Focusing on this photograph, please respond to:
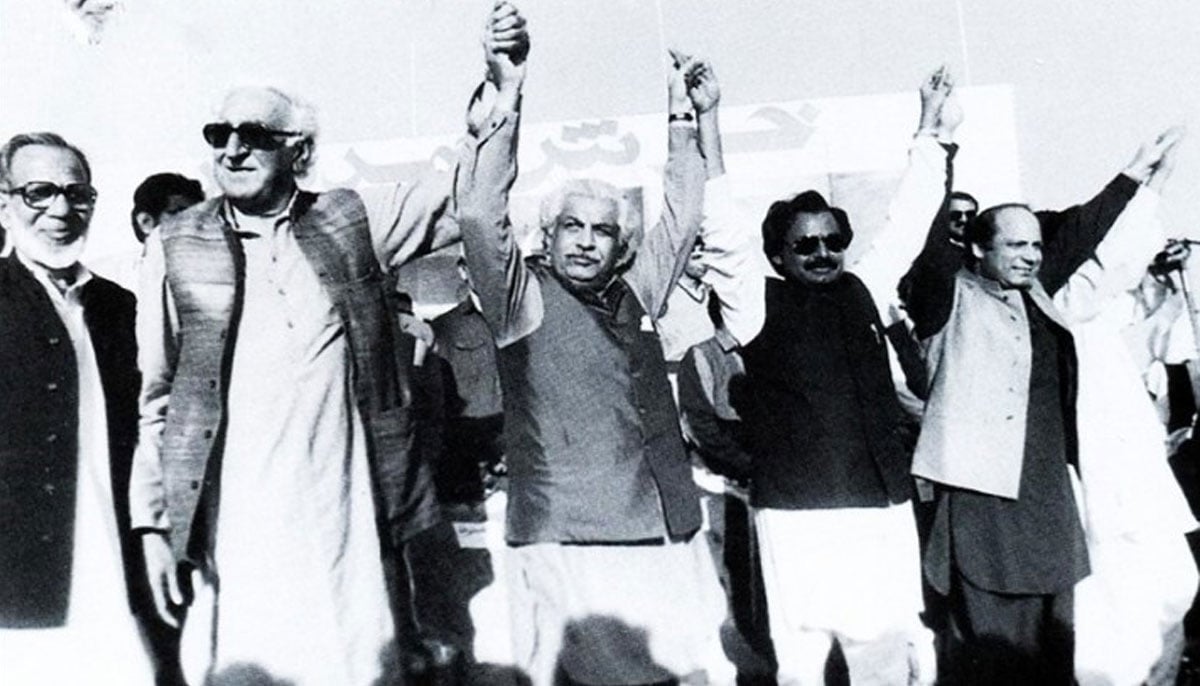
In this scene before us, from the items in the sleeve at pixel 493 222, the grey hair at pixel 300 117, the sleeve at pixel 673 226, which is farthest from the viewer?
the sleeve at pixel 673 226

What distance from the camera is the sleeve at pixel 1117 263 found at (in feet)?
10.2

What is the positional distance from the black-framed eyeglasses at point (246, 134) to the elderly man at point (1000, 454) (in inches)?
65.7

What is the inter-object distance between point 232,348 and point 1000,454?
75.9 inches

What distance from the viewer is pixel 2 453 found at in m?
2.48

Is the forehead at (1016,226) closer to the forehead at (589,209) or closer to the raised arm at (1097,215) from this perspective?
the raised arm at (1097,215)

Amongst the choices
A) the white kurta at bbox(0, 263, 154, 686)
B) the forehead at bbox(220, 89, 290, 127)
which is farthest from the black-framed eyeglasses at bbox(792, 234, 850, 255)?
the white kurta at bbox(0, 263, 154, 686)

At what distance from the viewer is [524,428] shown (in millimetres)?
2400

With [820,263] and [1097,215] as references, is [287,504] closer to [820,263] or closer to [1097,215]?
[820,263]

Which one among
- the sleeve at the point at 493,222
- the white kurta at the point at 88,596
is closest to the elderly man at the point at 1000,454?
the sleeve at the point at 493,222

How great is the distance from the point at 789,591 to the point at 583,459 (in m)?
0.70

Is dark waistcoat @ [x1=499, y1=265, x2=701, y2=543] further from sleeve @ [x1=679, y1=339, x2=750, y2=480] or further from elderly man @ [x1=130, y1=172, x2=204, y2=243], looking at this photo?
elderly man @ [x1=130, y1=172, x2=204, y2=243]

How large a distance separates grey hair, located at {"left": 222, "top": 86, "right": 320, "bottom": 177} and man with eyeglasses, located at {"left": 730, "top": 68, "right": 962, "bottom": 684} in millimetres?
1174

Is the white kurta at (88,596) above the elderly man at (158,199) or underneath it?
underneath

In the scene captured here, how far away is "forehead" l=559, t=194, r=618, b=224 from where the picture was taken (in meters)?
2.49
